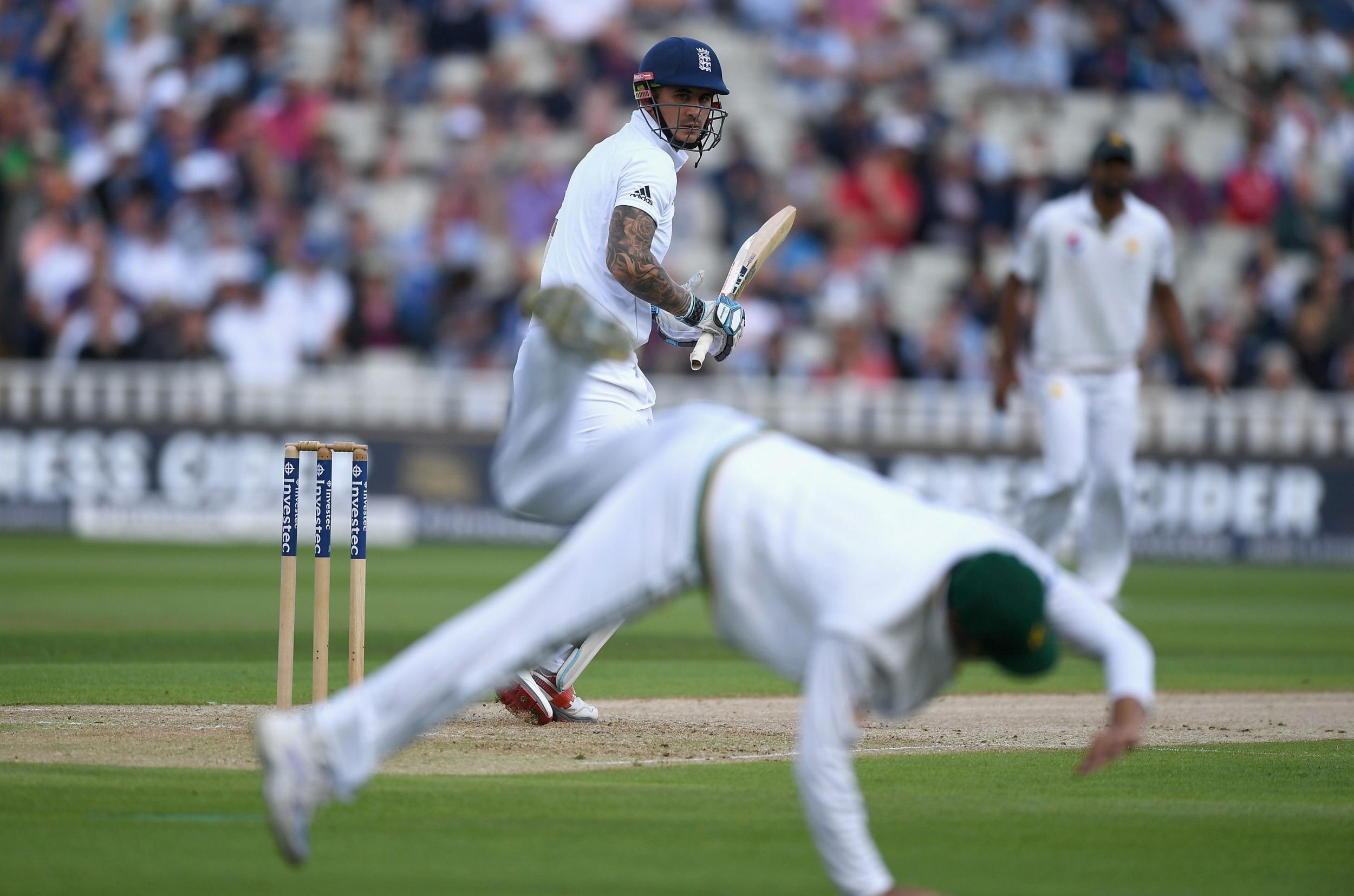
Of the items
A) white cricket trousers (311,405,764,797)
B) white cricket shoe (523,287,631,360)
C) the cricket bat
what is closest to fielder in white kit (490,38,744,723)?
the cricket bat

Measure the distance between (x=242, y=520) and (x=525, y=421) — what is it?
521 inches

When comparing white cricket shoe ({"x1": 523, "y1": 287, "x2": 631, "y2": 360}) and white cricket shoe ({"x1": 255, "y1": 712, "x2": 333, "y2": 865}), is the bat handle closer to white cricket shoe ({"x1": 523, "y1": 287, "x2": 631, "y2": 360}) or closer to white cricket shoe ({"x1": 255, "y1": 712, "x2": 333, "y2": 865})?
white cricket shoe ({"x1": 523, "y1": 287, "x2": 631, "y2": 360})

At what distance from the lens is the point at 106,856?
14.8ft

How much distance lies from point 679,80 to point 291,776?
360cm

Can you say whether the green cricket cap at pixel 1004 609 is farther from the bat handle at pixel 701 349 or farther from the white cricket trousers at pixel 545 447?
the bat handle at pixel 701 349

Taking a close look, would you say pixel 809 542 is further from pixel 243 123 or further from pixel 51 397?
pixel 243 123

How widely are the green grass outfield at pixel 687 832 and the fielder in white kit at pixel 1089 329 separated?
4.46m

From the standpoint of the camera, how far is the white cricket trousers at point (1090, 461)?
1067cm

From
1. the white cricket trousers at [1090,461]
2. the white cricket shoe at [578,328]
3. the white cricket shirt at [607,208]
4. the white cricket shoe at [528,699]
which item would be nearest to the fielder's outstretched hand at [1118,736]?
the white cricket shoe at [578,328]

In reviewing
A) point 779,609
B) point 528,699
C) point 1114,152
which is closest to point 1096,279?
point 1114,152

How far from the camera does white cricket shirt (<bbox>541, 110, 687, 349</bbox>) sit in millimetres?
6672

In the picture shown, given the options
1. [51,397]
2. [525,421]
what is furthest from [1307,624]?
[51,397]

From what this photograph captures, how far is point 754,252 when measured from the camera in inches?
294

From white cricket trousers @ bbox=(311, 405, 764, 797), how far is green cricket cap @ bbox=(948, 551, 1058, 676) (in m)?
0.61
